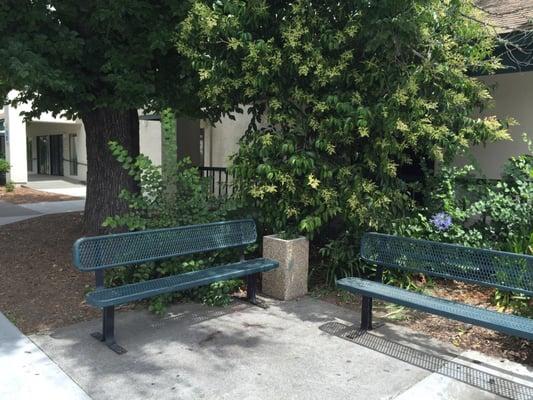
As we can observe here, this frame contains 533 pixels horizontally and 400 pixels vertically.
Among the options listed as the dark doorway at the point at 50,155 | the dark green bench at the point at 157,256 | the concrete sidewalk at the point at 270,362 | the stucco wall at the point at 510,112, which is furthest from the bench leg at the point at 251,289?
the dark doorway at the point at 50,155

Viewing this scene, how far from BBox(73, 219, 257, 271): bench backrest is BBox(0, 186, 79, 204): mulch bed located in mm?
10992

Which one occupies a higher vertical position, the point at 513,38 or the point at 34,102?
the point at 513,38

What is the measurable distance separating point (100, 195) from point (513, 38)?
5.55m

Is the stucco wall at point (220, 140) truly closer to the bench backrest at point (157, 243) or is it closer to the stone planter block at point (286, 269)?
the stone planter block at point (286, 269)

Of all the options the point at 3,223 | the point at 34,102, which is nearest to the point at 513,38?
the point at 34,102

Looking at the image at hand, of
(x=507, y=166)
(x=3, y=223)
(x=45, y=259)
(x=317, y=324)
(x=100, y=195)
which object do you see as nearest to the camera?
(x=317, y=324)

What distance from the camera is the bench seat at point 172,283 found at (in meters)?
3.88

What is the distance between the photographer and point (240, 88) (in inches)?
209

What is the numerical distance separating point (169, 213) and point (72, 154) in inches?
859

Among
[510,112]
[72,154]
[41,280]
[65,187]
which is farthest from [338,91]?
[72,154]

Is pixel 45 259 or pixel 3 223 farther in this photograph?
pixel 3 223

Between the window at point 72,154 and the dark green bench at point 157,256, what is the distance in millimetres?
21477

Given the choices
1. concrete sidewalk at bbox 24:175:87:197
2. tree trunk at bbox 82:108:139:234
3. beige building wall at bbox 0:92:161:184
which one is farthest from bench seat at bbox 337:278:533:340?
concrete sidewalk at bbox 24:175:87:197

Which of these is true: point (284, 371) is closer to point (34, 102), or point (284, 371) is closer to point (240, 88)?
point (240, 88)
